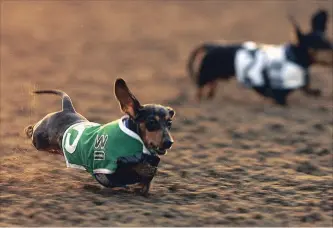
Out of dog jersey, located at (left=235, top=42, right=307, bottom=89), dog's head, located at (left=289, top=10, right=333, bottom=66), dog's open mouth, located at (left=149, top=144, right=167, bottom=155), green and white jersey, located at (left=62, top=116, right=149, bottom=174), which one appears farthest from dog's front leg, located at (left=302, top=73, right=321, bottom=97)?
dog's open mouth, located at (left=149, top=144, right=167, bottom=155)

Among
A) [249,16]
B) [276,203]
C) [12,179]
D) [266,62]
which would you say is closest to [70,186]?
[12,179]

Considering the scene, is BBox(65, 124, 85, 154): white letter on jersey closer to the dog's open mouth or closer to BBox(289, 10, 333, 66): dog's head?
the dog's open mouth

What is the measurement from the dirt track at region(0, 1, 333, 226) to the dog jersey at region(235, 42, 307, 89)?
1.04 ft

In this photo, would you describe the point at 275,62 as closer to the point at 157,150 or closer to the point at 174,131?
the point at 174,131

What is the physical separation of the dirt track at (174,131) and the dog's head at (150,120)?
0.45m

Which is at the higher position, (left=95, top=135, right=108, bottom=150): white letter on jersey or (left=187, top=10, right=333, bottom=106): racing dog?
(left=187, top=10, right=333, bottom=106): racing dog

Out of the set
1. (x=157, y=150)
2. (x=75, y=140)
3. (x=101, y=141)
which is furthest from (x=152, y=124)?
(x=75, y=140)

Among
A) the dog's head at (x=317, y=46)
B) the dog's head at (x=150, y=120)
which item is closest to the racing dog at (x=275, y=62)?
the dog's head at (x=317, y=46)

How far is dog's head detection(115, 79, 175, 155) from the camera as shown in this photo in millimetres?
5004

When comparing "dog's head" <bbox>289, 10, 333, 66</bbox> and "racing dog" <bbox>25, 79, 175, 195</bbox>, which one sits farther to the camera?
"dog's head" <bbox>289, 10, 333, 66</bbox>

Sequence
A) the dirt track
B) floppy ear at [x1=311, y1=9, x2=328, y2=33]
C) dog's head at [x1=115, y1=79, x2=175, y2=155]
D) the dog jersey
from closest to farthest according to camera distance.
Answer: dog's head at [x1=115, y1=79, x2=175, y2=155] < the dirt track < the dog jersey < floppy ear at [x1=311, y1=9, x2=328, y2=33]

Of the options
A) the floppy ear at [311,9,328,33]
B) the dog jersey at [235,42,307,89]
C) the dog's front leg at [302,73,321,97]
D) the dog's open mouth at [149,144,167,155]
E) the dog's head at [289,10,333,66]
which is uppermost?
the floppy ear at [311,9,328,33]

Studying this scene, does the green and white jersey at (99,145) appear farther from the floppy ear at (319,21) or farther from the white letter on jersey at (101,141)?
the floppy ear at (319,21)

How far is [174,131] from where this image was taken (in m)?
7.73
